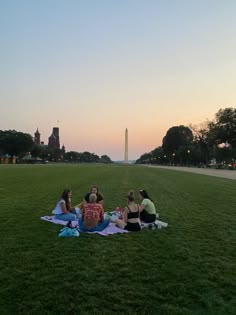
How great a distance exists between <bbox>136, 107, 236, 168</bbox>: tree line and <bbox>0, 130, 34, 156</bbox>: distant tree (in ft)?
212

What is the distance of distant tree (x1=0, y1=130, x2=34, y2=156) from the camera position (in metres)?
142

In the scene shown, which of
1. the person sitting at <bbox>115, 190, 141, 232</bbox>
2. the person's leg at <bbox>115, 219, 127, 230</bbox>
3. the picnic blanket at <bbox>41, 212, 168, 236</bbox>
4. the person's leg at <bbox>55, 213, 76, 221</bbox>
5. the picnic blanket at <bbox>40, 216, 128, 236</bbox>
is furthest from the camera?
the person's leg at <bbox>55, 213, 76, 221</bbox>

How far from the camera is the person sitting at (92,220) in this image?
1027 centimetres

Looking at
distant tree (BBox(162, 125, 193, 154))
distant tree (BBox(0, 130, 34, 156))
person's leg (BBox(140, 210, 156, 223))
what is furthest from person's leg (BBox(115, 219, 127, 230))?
distant tree (BBox(162, 125, 193, 154))

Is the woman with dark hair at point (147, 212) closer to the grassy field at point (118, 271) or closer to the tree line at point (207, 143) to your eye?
the grassy field at point (118, 271)

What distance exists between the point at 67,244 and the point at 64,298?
10.8 ft

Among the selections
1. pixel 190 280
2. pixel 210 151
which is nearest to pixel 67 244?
pixel 190 280

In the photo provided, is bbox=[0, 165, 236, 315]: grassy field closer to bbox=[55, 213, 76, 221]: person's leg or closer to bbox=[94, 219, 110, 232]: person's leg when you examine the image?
bbox=[94, 219, 110, 232]: person's leg

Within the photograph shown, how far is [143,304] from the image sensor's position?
5.31 m

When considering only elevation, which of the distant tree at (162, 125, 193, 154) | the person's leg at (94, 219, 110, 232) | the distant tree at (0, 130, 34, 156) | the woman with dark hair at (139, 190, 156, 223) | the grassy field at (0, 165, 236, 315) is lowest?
the grassy field at (0, 165, 236, 315)

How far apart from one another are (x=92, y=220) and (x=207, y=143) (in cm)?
12317

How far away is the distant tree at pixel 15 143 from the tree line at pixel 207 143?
64.5 metres

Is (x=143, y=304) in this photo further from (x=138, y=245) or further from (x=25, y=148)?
(x=25, y=148)

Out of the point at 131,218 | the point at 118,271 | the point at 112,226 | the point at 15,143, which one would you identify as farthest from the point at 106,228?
the point at 15,143
